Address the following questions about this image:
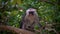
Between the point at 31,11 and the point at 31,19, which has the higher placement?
the point at 31,11

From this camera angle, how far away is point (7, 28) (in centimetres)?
241

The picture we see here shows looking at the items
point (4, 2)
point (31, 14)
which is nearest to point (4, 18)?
point (4, 2)

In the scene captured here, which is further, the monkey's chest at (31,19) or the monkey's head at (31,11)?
the monkey's chest at (31,19)

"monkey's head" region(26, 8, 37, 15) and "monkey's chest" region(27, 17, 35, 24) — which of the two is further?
"monkey's chest" region(27, 17, 35, 24)

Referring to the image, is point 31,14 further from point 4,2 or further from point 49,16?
point 4,2

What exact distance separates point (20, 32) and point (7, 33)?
0.19 meters

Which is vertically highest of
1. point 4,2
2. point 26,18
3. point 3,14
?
point 4,2

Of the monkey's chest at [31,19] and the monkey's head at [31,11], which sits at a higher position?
the monkey's head at [31,11]

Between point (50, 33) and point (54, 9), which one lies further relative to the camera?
point (54, 9)

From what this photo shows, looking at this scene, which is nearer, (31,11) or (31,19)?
(31,11)

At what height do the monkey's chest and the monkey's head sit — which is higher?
the monkey's head

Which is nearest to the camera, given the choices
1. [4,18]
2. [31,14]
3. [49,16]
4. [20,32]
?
[4,18]

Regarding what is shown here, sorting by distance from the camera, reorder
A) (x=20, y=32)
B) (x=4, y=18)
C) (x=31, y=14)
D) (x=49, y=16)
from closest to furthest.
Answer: (x=4, y=18) < (x=20, y=32) < (x=49, y=16) < (x=31, y=14)

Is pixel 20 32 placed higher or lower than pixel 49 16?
lower
